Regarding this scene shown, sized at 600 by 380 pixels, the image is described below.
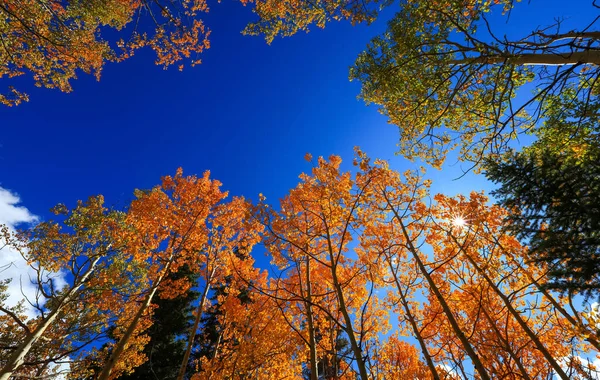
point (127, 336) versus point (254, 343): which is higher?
point (254, 343)

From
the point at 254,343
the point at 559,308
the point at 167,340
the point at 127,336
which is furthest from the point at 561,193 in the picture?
the point at 167,340

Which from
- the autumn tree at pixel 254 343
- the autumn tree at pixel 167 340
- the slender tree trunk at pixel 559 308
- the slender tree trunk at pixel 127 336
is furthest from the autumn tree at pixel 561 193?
the autumn tree at pixel 167 340

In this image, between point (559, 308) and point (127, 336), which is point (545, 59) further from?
point (127, 336)

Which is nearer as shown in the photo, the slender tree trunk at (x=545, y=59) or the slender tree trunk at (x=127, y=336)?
the slender tree trunk at (x=545, y=59)

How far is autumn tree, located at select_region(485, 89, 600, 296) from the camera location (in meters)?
4.10

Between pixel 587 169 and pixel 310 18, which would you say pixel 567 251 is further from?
pixel 310 18

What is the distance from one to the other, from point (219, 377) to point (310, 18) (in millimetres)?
9750

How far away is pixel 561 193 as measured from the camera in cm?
518

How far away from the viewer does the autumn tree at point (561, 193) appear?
4103 millimetres

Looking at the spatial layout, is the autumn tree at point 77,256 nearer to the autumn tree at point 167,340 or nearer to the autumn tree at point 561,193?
the autumn tree at point 167,340

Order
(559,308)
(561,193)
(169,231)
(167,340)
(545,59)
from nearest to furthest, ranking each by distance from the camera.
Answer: (545,59)
(561,193)
(559,308)
(169,231)
(167,340)

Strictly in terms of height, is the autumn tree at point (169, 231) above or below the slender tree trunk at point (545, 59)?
above

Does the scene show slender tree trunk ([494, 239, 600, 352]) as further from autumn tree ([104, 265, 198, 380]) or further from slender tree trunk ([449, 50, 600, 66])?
autumn tree ([104, 265, 198, 380])

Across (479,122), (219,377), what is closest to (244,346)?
(219,377)
